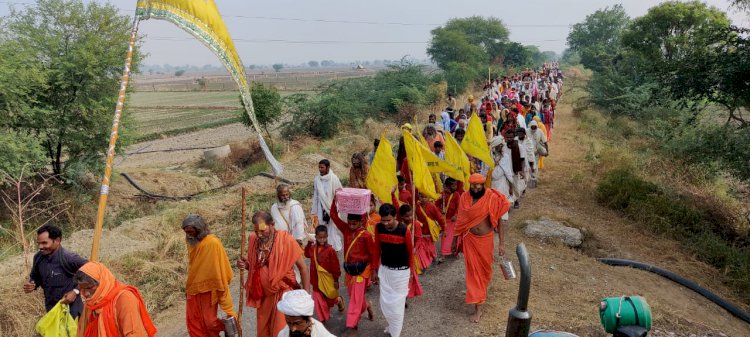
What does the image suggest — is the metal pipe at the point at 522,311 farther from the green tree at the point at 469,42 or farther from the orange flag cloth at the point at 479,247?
the green tree at the point at 469,42

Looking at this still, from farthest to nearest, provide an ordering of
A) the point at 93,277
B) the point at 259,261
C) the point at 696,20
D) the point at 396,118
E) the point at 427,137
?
1. the point at 396,118
2. the point at 696,20
3. the point at 427,137
4. the point at 259,261
5. the point at 93,277

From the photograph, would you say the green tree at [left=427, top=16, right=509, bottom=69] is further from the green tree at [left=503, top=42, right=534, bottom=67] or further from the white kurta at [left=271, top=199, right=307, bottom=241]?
the white kurta at [left=271, top=199, right=307, bottom=241]

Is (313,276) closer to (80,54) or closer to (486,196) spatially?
(486,196)

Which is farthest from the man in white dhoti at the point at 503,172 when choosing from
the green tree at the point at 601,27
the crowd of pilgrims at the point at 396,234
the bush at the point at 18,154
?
the green tree at the point at 601,27

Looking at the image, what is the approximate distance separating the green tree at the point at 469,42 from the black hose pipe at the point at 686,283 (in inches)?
1438

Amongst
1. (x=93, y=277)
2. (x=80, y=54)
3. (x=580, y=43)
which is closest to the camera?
(x=93, y=277)

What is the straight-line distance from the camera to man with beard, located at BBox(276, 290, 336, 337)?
117 inches

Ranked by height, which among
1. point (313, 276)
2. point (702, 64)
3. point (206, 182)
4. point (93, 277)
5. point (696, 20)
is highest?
point (696, 20)

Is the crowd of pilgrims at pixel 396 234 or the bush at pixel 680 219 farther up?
the crowd of pilgrims at pixel 396 234

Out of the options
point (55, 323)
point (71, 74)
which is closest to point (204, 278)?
point (55, 323)

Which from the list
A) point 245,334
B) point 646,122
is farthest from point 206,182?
point 646,122

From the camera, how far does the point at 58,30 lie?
15.1 m

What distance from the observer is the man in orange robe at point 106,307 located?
3.54 m

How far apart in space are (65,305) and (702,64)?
→ 1148cm
